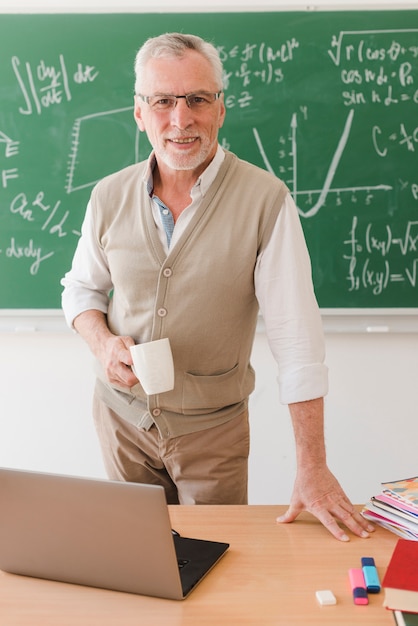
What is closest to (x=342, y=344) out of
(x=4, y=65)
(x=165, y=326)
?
(x=165, y=326)

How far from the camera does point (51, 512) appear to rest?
1338 mm

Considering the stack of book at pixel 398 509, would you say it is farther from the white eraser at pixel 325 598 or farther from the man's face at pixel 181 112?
the man's face at pixel 181 112

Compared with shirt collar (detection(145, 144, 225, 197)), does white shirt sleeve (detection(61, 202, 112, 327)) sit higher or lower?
lower

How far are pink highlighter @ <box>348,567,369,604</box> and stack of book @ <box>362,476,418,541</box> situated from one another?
181mm

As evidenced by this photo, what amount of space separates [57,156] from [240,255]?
1349mm

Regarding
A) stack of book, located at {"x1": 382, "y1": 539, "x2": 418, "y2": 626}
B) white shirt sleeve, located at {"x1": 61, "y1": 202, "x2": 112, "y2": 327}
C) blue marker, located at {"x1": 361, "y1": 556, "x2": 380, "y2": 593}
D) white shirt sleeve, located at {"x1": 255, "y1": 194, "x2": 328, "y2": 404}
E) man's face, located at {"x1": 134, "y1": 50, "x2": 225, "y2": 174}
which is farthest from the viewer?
white shirt sleeve, located at {"x1": 61, "y1": 202, "x2": 112, "y2": 327}

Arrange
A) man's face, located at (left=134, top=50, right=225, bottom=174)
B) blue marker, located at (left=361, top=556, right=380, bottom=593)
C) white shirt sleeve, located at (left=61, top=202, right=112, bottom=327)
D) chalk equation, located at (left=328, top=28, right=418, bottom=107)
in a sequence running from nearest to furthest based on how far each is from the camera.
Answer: blue marker, located at (left=361, top=556, right=380, bottom=593)
man's face, located at (left=134, top=50, right=225, bottom=174)
white shirt sleeve, located at (left=61, top=202, right=112, bottom=327)
chalk equation, located at (left=328, top=28, right=418, bottom=107)

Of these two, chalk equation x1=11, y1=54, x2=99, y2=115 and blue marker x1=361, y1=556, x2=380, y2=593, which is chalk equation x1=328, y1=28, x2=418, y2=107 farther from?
blue marker x1=361, y1=556, x2=380, y2=593

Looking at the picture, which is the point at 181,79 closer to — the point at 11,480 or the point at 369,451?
the point at 11,480

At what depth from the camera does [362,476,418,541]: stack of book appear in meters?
1.55

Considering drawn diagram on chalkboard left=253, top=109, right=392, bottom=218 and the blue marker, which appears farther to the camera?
drawn diagram on chalkboard left=253, top=109, right=392, bottom=218

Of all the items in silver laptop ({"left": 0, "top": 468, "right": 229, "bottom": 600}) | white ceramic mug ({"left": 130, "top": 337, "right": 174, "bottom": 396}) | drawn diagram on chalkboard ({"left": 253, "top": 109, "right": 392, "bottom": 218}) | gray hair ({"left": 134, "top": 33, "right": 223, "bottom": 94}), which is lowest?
silver laptop ({"left": 0, "top": 468, "right": 229, "bottom": 600})

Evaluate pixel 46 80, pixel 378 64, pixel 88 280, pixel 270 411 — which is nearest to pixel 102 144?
pixel 46 80

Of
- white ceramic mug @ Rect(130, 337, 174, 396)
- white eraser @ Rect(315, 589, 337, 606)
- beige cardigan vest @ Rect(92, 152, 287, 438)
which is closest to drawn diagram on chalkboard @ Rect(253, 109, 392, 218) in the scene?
beige cardigan vest @ Rect(92, 152, 287, 438)
